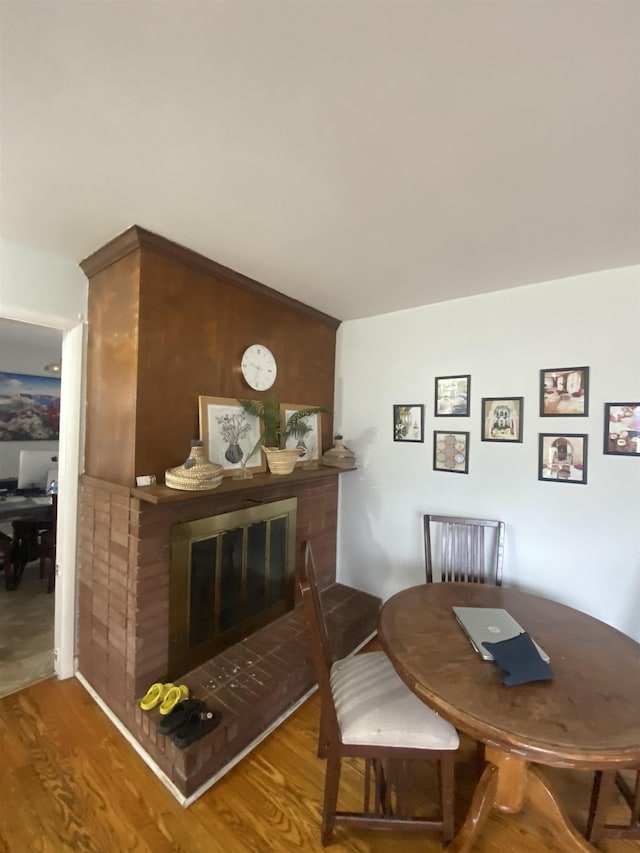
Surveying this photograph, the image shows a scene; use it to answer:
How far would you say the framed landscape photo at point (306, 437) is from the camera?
2.56m

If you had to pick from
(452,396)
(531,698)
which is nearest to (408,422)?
(452,396)

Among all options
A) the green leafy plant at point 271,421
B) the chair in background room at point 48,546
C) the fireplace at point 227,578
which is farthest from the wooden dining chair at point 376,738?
the chair in background room at point 48,546

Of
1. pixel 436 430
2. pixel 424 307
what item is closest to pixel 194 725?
pixel 436 430

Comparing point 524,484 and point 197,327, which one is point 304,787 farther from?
point 197,327

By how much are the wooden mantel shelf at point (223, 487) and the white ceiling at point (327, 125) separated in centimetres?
124

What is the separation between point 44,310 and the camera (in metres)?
1.89

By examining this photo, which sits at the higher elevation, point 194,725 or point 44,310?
point 44,310

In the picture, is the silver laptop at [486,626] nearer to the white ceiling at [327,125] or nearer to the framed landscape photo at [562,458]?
the framed landscape photo at [562,458]

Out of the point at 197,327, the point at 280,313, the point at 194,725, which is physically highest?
the point at 280,313

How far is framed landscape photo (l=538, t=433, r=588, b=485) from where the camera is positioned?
80.7 inches

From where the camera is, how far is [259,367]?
92.8 inches

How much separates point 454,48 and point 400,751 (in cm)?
210

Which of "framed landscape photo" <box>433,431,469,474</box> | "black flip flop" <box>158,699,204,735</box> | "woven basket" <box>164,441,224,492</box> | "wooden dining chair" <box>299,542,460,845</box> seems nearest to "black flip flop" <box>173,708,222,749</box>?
"black flip flop" <box>158,699,204,735</box>

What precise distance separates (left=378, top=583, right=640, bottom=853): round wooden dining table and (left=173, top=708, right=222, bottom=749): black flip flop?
Answer: 2.86 ft
